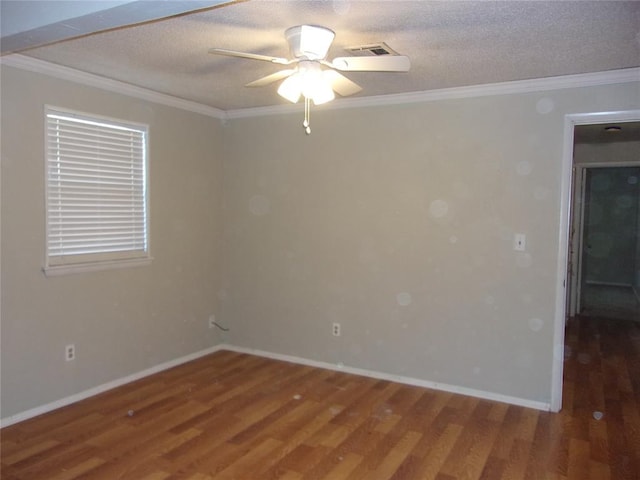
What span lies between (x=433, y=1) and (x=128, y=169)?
108 inches

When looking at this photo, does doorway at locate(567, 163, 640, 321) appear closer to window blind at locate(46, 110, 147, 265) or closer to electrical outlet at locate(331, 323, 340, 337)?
electrical outlet at locate(331, 323, 340, 337)

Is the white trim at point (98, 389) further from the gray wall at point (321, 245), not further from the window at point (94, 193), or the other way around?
the window at point (94, 193)

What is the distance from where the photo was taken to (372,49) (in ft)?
9.09

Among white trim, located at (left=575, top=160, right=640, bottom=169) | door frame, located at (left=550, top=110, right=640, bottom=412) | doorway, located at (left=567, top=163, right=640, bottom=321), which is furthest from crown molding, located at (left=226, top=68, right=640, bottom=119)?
doorway, located at (left=567, top=163, right=640, bottom=321)

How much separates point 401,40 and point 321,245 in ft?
6.96

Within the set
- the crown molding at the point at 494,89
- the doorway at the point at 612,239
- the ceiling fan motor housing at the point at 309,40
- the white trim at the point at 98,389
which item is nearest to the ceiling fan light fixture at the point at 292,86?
the ceiling fan motor housing at the point at 309,40

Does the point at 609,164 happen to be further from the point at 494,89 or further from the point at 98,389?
the point at 98,389

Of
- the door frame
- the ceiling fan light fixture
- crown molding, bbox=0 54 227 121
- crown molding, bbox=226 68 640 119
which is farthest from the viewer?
the door frame

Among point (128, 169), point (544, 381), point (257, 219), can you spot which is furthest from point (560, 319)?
point (128, 169)

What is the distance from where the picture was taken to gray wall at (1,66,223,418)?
313 centimetres

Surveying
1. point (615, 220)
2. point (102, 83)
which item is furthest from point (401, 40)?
point (615, 220)

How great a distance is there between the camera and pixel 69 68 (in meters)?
3.33

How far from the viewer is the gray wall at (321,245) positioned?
10.7 feet

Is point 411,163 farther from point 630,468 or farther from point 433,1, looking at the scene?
point 630,468
